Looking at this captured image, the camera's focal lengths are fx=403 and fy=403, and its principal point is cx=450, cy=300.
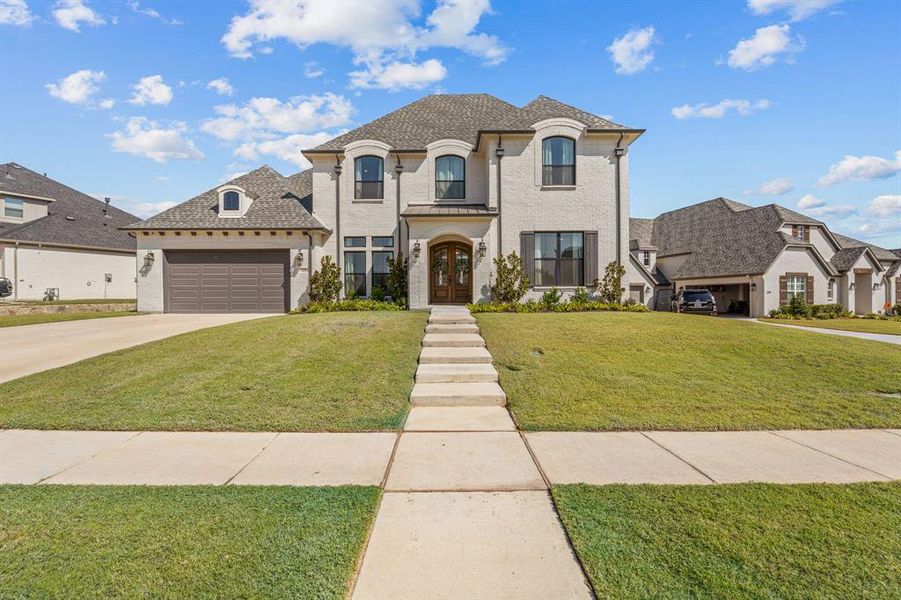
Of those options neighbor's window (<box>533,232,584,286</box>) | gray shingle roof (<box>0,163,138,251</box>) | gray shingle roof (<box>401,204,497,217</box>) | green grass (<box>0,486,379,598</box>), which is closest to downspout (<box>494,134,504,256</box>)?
gray shingle roof (<box>401,204,497,217</box>)

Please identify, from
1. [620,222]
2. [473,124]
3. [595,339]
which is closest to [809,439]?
[595,339]

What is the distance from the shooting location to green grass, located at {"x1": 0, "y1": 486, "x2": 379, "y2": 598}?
2217 millimetres

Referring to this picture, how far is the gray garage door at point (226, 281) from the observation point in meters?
16.2

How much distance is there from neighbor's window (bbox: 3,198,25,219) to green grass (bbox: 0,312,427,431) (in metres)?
25.6

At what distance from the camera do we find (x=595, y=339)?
29.3ft

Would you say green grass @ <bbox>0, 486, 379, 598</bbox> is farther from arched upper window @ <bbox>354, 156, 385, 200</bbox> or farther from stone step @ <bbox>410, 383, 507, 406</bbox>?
arched upper window @ <bbox>354, 156, 385, 200</bbox>

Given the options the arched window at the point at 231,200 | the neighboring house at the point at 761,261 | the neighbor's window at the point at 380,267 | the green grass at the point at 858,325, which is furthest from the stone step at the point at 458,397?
the neighboring house at the point at 761,261

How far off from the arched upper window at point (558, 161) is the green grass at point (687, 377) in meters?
7.07

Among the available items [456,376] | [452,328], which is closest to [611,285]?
[452,328]

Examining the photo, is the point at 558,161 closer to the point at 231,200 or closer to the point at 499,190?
the point at 499,190

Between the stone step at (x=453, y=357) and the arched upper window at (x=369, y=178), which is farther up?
the arched upper window at (x=369, y=178)

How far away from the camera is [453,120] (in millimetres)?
18188

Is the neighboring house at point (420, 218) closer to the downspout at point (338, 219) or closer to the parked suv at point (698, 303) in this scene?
the downspout at point (338, 219)

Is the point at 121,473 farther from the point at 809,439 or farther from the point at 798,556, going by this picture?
the point at 809,439
